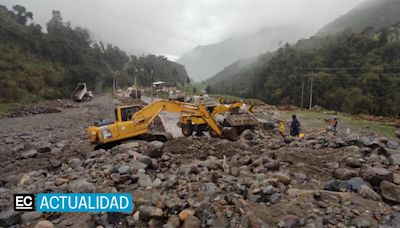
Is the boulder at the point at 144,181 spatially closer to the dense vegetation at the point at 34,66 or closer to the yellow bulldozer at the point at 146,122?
the yellow bulldozer at the point at 146,122

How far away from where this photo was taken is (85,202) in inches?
177

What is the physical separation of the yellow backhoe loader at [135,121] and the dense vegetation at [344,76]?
31.1 meters

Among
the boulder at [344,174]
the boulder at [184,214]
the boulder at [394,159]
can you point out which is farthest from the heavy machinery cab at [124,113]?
the boulder at [394,159]

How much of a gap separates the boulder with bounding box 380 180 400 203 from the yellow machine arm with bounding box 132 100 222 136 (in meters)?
6.03

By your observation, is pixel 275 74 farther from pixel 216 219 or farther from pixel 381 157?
pixel 216 219

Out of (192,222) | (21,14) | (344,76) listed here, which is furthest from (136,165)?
(21,14)

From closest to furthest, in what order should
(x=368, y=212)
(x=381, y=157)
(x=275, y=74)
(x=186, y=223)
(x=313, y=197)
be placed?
1. (x=186, y=223)
2. (x=368, y=212)
3. (x=313, y=197)
4. (x=381, y=157)
5. (x=275, y=74)

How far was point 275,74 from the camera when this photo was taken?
65.9 m

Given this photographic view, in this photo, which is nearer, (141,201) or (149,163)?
(141,201)

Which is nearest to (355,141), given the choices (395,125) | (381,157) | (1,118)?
(381,157)

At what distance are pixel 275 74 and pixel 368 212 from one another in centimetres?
6481

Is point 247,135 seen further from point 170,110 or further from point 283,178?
point 283,178

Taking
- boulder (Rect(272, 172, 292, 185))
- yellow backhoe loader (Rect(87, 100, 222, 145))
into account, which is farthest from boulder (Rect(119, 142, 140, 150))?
boulder (Rect(272, 172, 292, 185))

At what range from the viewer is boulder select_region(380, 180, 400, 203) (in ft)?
14.7
